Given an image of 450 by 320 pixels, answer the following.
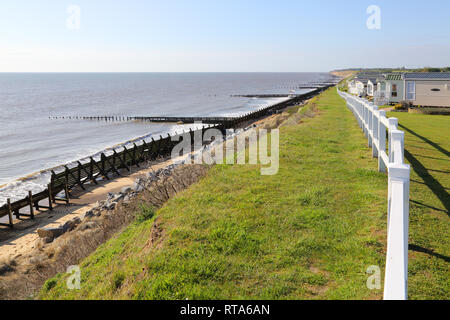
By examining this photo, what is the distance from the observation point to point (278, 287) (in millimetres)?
4098

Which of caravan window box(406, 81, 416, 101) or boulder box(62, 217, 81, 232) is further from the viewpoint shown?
caravan window box(406, 81, 416, 101)

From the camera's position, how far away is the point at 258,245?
5.14m

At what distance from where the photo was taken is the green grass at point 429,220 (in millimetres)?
3955

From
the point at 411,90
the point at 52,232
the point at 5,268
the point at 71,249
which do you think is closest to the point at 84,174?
the point at 52,232

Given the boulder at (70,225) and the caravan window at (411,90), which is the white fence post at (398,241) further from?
the caravan window at (411,90)

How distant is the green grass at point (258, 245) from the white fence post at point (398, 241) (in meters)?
0.86

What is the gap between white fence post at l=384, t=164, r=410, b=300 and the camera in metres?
2.73

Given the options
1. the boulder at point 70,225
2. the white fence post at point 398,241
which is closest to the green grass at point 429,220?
the white fence post at point 398,241

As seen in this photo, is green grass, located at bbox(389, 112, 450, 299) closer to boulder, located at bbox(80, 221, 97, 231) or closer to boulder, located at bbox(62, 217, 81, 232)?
boulder, located at bbox(80, 221, 97, 231)

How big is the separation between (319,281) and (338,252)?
798mm

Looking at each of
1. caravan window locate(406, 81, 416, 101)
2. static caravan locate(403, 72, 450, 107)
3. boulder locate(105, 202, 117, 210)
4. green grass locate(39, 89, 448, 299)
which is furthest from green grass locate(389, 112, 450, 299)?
caravan window locate(406, 81, 416, 101)

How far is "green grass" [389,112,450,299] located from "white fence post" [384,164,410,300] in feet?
2.77
